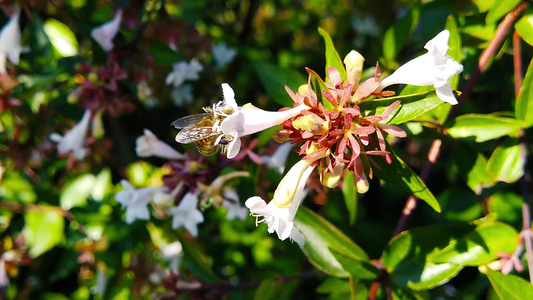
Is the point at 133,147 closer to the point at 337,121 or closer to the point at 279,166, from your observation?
the point at 279,166

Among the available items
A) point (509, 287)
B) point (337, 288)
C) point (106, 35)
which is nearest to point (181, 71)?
point (106, 35)

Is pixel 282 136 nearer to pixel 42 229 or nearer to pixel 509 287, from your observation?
pixel 509 287

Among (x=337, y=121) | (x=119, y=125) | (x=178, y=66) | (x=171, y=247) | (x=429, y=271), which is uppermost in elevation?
(x=337, y=121)

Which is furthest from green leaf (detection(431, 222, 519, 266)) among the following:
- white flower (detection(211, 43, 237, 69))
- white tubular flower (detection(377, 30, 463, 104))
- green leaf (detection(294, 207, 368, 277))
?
white flower (detection(211, 43, 237, 69))

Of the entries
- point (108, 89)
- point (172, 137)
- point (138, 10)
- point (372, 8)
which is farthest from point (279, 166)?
point (372, 8)

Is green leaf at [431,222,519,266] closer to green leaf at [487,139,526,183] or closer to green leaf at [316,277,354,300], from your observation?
green leaf at [487,139,526,183]

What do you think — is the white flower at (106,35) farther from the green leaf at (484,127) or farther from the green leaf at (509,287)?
the green leaf at (509,287)
